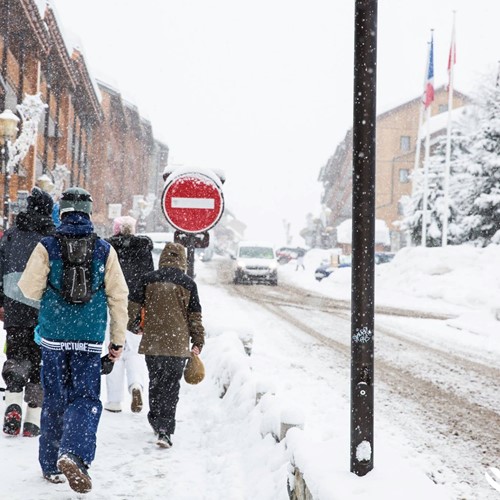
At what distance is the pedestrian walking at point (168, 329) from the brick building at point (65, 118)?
14627 millimetres

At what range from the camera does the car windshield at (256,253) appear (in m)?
29.5

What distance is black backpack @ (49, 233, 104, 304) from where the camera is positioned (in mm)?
4012

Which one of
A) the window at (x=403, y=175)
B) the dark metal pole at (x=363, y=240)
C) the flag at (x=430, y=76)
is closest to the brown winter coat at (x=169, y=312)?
the dark metal pole at (x=363, y=240)

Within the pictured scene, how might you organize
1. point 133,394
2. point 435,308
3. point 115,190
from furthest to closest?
1. point 115,190
2. point 435,308
3. point 133,394

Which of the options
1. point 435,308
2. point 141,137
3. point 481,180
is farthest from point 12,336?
point 141,137

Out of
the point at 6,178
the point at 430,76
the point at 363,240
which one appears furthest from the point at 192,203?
the point at 430,76

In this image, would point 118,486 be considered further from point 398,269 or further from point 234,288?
point 398,269

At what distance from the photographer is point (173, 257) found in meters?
5.36

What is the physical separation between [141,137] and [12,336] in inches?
2444

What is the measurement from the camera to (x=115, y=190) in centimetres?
5347

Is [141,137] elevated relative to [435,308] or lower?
elevated

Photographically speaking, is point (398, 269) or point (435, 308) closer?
point (435, 308)

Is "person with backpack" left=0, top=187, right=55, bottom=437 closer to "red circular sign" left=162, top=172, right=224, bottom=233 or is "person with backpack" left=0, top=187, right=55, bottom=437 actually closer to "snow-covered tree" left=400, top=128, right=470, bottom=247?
"red circular sign" left=162, top=172, right=224, bottom=233

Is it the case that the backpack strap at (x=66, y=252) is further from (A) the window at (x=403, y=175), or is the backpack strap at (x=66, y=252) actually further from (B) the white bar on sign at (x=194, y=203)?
(A) the window at (x=403, y=175)
